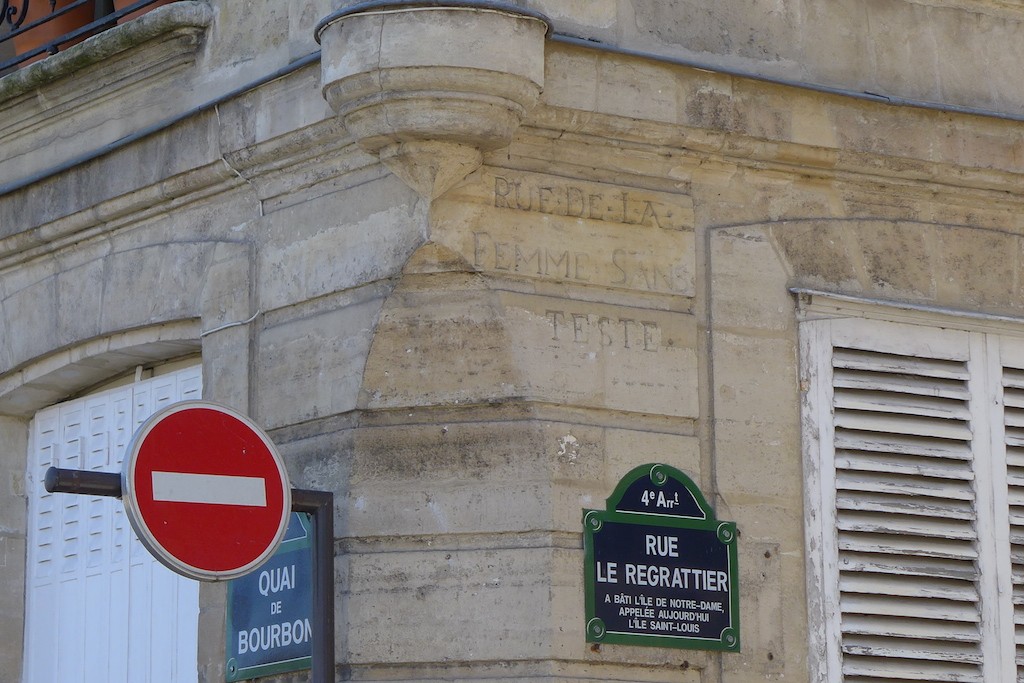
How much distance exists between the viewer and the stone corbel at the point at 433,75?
24.4 ft

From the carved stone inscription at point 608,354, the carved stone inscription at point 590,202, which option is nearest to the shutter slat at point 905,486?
the carved stone inscription at point 608,354

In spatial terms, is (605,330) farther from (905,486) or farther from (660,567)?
(905,486)

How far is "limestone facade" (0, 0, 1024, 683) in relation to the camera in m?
7.48

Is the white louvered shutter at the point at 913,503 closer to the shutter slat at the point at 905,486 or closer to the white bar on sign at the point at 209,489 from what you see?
the shutter slat at the point at 905,486

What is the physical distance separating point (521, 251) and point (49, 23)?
10.4 ft

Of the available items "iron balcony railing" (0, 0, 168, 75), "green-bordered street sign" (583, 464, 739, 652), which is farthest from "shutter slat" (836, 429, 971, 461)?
"iron balcony railing" (0, 0, 168, 75)

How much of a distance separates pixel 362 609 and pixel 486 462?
0.65 metres

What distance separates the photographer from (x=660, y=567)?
25.0 feet

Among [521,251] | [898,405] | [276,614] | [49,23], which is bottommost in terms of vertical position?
[276,614]

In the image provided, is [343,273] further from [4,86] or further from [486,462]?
[4,86]

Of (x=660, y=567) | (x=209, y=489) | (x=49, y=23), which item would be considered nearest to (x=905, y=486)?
(x=660, y=567)

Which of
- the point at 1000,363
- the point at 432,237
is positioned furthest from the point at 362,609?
the point at 1000,363

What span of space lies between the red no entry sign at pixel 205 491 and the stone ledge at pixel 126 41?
2.47m

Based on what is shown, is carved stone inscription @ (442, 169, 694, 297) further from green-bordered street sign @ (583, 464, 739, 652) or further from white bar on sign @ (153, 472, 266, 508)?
white bar on sign @ (153, 472, 266, 508)
